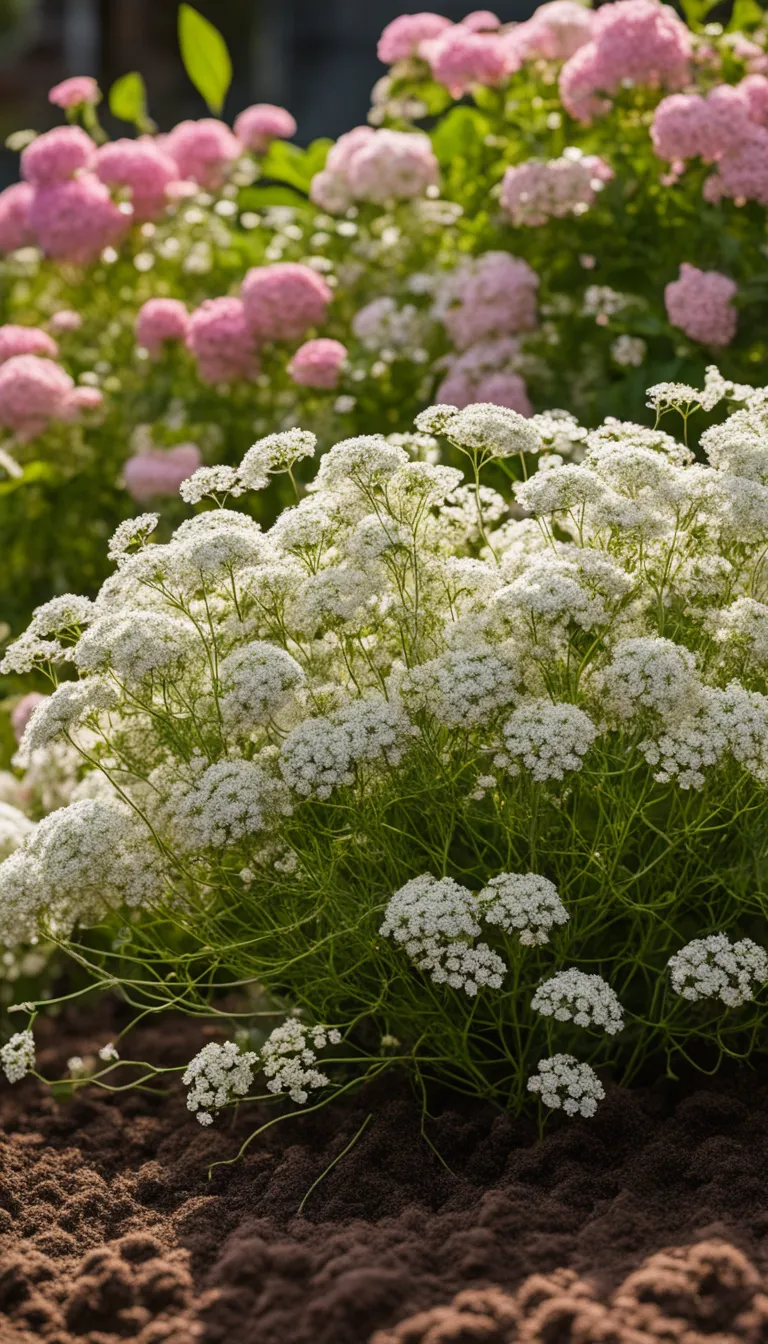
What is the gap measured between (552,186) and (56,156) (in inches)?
→ 74.9

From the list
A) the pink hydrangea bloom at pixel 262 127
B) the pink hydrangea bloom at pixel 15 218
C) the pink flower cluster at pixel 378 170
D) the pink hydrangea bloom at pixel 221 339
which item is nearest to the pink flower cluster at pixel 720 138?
the pink flower cluster at pixel 378 170

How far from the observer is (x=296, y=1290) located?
7.52ft

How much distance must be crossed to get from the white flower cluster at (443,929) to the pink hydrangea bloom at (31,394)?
110 inches

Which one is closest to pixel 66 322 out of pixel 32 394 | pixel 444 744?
pixel 32 394

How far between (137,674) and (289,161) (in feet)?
11.6

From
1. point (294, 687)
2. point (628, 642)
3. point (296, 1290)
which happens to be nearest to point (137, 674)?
point (294, 687)

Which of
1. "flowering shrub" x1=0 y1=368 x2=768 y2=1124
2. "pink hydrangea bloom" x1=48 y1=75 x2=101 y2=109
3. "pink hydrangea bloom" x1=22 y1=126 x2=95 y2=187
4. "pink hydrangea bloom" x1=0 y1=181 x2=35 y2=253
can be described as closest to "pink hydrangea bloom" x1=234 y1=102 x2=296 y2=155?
"pink hydrangea bloom" x1=48 y1=75 x2=101 y2=109

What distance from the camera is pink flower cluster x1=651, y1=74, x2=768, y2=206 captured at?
4.03 metres

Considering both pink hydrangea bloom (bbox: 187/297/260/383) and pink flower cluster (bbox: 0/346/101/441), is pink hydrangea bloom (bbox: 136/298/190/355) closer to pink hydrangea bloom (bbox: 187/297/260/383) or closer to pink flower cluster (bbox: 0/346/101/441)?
pink hydrangea bloom (bbox: 187/297/260/383)

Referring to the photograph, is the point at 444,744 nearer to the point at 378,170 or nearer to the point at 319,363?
the point at 319,363

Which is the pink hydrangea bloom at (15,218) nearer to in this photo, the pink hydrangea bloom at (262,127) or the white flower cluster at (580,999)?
the pink hydrangea bloom at (262,127)

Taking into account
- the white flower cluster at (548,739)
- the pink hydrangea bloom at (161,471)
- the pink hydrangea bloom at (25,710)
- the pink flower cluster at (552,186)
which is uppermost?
the pink flower cluster at (552,186)

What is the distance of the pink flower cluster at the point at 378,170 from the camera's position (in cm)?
474

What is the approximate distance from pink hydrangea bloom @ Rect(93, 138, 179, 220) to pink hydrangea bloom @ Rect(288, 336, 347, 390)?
1.10m
